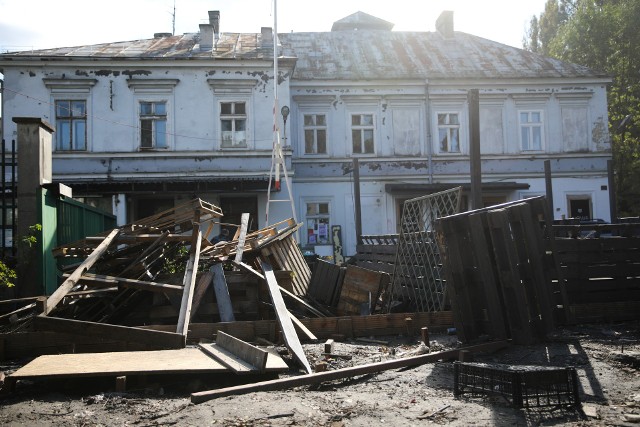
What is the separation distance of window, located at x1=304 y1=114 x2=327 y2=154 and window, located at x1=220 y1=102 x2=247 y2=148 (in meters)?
2.95

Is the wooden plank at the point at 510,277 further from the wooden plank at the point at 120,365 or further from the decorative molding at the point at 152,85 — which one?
the decorative molding at the point at 152,85

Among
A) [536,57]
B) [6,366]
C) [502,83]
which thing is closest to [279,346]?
[6,366]

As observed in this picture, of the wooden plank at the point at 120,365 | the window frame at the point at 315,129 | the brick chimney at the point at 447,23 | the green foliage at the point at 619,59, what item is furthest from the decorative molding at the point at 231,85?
the green foliage at the point at 619,59

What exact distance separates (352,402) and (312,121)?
1866cm

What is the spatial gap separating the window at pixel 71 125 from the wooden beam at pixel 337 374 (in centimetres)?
1739

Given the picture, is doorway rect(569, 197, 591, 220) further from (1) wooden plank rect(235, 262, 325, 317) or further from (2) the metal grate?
(1) wooden plank rect(235, 262, 325, 317)

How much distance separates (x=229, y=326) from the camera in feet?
22.8

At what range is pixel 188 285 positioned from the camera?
7.14 metres

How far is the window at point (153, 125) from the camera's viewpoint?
2003 centimetres

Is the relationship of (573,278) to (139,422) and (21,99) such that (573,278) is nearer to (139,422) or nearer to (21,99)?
(139,422)

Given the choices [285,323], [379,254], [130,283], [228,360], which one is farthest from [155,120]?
[228,360]

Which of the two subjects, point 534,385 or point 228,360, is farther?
point 228,360

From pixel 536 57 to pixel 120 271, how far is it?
2186 cm

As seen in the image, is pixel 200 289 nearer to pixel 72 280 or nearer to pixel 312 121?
pixel 72 280
